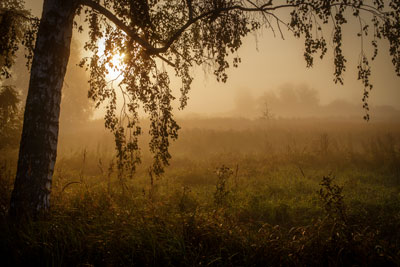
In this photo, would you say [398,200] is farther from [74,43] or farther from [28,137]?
[74,43]

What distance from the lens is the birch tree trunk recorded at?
3480 mm

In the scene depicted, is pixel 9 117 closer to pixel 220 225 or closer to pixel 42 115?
pixel 42 115

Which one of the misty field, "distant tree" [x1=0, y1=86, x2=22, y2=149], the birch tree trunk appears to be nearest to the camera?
the misty field

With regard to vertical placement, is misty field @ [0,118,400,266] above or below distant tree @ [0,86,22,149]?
below

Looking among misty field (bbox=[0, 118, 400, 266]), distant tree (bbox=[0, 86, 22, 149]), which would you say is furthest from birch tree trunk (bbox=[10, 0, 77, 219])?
distant tree (bbox=[0, 86, 22, 149])

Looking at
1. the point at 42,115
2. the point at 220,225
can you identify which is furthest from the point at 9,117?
the point at 220,225

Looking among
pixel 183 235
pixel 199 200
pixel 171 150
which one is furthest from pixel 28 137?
pixel 171 150

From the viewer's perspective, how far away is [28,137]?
3.52m

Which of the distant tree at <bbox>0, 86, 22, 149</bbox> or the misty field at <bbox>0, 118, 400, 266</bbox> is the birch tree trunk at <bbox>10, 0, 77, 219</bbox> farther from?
the distant tree at <bbox>0, 86, 22, 149</bbox>

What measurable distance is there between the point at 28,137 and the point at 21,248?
167 centimetres

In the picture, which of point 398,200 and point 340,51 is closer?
point 340,51

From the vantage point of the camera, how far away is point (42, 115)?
3562 mm

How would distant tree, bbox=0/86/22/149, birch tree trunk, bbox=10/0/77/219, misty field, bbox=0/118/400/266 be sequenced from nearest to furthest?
misty field, bbox=0/118/400/266
birch tree trunk, bbox=10/0/77/219
distant tree, bbox=0/86/22/149

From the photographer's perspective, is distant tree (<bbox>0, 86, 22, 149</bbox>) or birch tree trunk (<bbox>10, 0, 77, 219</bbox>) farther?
distant tree (<bbox>0, 86, 22, 149</bbox>)
